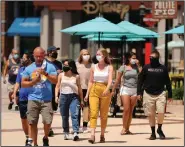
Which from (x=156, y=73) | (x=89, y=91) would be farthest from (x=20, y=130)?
(x=156, y=73)

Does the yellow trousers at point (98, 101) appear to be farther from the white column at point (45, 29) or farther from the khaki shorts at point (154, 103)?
the white column at point (45, 29)

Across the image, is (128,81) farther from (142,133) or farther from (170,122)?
(170,122)

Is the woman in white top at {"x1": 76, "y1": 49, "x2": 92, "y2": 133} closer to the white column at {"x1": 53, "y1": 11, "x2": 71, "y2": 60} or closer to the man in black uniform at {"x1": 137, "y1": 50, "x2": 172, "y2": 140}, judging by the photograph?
the man in black uniform at {"x1": 137, "y1": 50, "x2": 172, "y2": 140}

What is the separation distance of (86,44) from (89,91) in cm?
4110

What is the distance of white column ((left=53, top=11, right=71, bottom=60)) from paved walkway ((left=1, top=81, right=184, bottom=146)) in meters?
33.3

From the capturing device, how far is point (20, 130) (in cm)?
1457

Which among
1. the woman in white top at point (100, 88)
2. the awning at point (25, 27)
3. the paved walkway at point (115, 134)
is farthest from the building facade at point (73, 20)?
the woman in white top at point (100, 88)

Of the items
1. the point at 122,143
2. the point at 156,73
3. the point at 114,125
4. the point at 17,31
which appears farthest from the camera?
the point at 17,31

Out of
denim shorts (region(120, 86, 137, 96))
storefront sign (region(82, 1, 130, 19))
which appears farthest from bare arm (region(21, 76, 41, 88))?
storefront sign (region(82, 1, 130, 19))

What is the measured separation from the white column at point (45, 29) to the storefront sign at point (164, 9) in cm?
2728

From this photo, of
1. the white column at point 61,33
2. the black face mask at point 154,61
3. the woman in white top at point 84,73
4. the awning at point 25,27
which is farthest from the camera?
the awning at point 25,27

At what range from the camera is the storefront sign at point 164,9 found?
25438 mm

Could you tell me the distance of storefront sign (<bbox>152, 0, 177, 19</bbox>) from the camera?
2544 cm

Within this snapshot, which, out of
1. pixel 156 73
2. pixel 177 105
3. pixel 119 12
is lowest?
pixel 177 105
